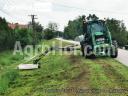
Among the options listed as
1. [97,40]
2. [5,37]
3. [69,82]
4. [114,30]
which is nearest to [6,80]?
[69,82]

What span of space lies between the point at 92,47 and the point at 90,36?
1.12 metres

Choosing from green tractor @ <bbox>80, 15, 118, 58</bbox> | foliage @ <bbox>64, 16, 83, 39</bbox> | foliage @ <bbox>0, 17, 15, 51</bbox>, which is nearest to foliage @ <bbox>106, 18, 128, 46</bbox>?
foliage @ <bbox>64, 16, 83, 39</bbox>

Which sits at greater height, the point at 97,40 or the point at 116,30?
the point at 116,30

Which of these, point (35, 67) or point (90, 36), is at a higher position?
point (90, 36)

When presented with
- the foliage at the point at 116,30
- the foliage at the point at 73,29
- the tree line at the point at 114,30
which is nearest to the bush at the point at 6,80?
the tree line at the point at 114,30

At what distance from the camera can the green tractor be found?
1320 inches

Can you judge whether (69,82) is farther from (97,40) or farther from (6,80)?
(97,40)

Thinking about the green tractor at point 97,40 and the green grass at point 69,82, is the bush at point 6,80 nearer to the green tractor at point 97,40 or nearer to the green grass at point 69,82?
the green grass at point 69,82

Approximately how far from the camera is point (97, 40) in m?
34.2

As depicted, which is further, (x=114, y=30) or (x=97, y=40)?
(x=114, y=30)

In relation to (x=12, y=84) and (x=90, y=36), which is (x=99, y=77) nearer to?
(x=12, y=84)

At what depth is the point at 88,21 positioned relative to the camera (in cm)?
3450

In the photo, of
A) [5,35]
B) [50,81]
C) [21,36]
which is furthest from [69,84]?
[21,36]

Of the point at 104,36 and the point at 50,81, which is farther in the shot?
the point at 104,36
